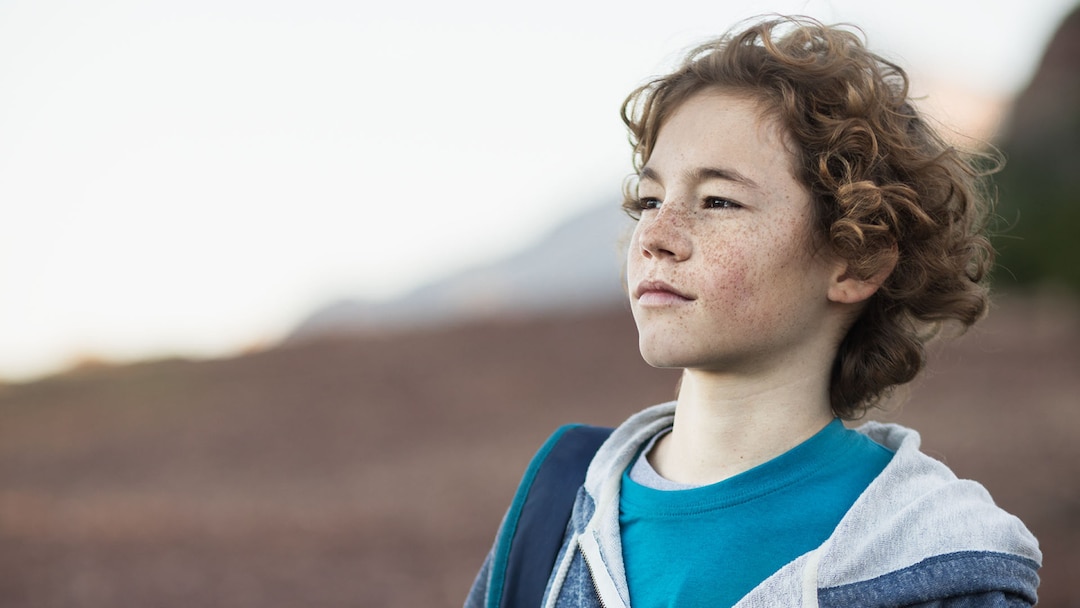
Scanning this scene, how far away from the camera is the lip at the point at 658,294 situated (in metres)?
1.72

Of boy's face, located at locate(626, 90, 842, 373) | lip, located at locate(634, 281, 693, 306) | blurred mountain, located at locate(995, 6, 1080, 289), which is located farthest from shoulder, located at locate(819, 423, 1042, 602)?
blurred mountain, located at locate(995, 6, 1080, 289)

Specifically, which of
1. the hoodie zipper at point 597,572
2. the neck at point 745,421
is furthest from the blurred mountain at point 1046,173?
the hoodie zipper at point 597,572

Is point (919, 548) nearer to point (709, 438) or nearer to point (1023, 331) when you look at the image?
point (709, 438)

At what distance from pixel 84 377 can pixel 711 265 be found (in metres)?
16.6

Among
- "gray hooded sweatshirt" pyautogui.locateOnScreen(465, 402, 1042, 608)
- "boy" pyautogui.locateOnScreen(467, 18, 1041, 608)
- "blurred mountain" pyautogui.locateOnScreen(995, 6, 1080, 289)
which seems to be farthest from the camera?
"blurred mountain" pyautogui.locateOnScreen(995, 6, 1080, 289)

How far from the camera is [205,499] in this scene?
10.5 m

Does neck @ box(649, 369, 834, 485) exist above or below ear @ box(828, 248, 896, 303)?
below

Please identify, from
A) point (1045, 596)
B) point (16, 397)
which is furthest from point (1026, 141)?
point (16, 397)

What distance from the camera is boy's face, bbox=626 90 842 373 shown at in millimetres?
1706

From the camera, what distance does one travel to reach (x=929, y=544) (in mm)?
1531

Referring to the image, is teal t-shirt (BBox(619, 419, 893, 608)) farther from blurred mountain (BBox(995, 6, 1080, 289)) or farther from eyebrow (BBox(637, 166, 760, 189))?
blurred mountain (BBox(995, 6, 1080, 289))

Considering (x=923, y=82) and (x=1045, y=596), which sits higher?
(x=923, y=82)

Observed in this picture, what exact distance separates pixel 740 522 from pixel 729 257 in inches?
17.7

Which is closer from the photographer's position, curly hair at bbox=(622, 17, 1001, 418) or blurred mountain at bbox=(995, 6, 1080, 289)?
curly hair at bbox=(622, 17, 1001, 418)
